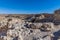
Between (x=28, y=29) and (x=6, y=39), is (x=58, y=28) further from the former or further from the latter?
(x=6, y=39)

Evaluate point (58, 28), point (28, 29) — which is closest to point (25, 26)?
A: point (28, 29)

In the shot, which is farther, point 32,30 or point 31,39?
point 32,30

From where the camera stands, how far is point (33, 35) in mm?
6668

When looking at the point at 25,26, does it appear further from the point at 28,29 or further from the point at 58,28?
the point at 58,28

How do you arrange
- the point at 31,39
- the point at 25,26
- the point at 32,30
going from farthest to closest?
the point at 25,26 → the point at 32,30 → the point at 31,39

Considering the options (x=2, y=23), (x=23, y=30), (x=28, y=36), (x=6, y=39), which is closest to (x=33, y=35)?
(x=28, y=36)

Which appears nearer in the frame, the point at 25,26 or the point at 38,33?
the point at 38,33

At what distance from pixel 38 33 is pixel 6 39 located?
1.34 m

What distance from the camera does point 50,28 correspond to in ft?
23.4

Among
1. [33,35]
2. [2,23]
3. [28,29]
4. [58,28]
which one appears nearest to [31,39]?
[33,35]

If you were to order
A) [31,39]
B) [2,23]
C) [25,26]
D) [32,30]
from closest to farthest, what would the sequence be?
[31,39]
[32,30]
[25,26]
[2,23]

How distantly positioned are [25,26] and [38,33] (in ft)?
3.12

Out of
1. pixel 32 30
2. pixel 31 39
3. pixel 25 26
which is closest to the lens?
pixel 31 39

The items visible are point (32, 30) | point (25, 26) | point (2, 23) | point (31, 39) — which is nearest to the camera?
point (31, 39)
